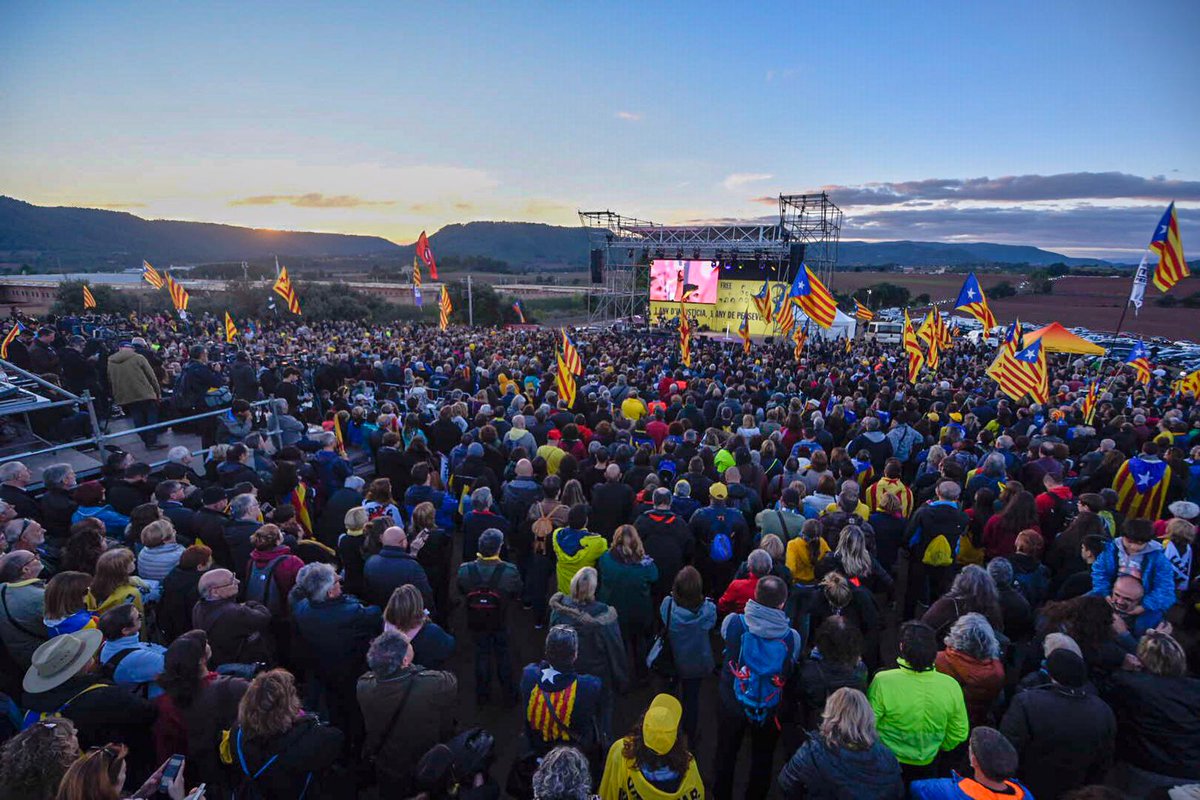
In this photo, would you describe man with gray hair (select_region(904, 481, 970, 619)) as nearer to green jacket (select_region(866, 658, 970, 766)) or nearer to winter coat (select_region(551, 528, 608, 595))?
green jacket (select_region(866, 658, 970, 766))

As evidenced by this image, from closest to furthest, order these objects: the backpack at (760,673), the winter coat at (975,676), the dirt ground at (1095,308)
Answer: the winter coat at (975,676)
the backpack at (760,673)
the dirt ground at (1095,308)

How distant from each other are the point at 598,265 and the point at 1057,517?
33.6 meters

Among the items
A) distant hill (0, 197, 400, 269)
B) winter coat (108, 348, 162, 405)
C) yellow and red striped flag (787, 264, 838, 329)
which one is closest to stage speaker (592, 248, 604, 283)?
yellow and red striped flag (787, 264, 838, 329)

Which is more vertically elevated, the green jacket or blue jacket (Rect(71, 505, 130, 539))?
blue jacket (Rect(71, 505, 130, 539))

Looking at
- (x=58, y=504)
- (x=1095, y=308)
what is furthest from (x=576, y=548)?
(x=1095, y=308)

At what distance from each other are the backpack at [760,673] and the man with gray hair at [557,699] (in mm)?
998

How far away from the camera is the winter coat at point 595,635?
11.8 ft

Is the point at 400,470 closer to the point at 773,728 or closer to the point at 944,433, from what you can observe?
the point at 773,728

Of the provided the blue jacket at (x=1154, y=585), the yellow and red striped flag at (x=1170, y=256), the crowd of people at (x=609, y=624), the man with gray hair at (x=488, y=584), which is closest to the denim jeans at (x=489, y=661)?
the crowd of people at (x=609, y=624)

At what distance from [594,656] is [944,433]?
646cm

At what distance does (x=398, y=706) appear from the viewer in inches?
113

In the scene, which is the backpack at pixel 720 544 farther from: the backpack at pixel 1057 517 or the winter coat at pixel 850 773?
the backpack at pixel 1057 517

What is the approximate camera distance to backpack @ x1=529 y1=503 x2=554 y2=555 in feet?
16.2

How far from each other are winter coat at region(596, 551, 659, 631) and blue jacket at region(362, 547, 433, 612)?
137 cm
